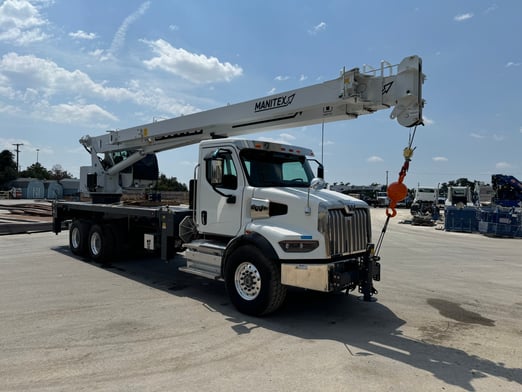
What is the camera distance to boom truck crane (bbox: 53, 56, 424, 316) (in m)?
5.65

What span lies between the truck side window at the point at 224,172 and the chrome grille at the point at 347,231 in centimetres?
182

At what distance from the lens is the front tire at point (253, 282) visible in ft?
18.8

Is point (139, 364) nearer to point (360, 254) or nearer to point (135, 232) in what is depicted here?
point (360, 254)

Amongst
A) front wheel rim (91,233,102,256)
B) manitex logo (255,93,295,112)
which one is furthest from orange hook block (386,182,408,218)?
front wheel rim (91,233,102,256)

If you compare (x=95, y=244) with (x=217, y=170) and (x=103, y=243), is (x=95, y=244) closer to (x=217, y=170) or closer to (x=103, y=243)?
(x=103, y=243)

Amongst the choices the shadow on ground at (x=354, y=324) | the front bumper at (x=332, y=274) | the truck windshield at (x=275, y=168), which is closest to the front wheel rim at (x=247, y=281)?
the shadow on ground at (x=354, y=324)

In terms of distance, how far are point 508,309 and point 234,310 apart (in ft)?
15.2

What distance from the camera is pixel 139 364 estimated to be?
4.25m

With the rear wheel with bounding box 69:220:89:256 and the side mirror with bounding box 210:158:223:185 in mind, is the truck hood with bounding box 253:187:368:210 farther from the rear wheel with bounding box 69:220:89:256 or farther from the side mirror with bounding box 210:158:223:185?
the rear wheel with bounding box 69:220:89:256

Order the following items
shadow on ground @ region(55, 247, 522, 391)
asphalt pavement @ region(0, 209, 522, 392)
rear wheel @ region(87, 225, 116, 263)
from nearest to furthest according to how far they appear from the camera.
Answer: asphalt pavement @ region(0, 209, 522, 392) → shadow on ground @ region(55, 247, 522, 391) → rear wheel @ region(87, 225, 116, 263)

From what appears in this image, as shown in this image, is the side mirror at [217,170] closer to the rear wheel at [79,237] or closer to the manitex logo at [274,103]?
the manitex logo at [274,103]

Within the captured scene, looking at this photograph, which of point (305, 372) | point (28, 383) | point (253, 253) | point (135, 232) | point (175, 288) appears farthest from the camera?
point (135, 232)

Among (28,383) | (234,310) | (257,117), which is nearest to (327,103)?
(257,117)

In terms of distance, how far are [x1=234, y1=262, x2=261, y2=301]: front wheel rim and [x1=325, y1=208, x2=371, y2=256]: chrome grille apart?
3.90ft
